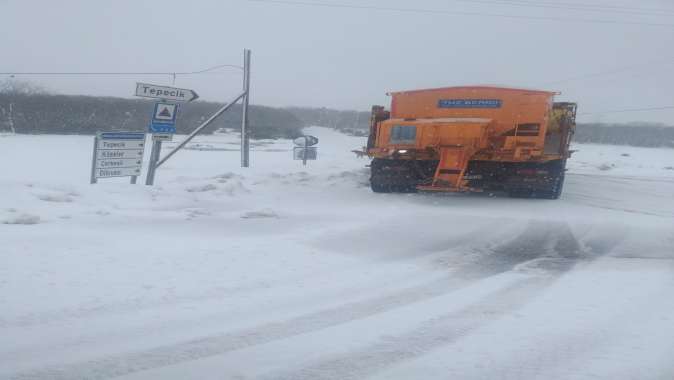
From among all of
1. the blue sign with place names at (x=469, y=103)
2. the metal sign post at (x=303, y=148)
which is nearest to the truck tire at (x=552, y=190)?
the blue sign with place names at (x=469, y=103)

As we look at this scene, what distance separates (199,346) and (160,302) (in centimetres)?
105

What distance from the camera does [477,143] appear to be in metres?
12.5

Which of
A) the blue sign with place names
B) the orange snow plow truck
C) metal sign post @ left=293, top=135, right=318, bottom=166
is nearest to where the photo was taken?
the orange snow plow truck

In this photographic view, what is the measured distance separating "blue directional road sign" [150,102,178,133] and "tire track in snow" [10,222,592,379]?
756 cm

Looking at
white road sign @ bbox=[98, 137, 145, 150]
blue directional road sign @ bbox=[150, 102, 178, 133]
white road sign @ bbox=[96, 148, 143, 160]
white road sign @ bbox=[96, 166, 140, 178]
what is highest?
blue directional road sign @ bbox=[150, 102, 178, 133]

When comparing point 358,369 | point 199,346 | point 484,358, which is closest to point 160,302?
point 199,346

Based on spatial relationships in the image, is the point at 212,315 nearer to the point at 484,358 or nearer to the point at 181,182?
the point at 484,358

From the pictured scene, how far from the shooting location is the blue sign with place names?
1320 cm

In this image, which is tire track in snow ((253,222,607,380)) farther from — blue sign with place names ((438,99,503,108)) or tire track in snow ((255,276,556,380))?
blue sign with place names ((438,99,503,108))

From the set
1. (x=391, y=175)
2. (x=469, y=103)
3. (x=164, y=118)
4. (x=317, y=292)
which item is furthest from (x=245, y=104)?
(x=317, y=292)

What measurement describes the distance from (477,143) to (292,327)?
889cm

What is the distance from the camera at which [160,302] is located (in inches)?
195

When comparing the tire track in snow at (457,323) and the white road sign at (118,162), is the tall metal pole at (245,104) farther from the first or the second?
the tire track in snow at (457,323)

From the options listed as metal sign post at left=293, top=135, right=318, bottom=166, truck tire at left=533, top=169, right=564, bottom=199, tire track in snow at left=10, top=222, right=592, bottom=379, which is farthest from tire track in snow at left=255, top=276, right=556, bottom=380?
metal sign post at left=293, top=135, right=318, bottom=166
